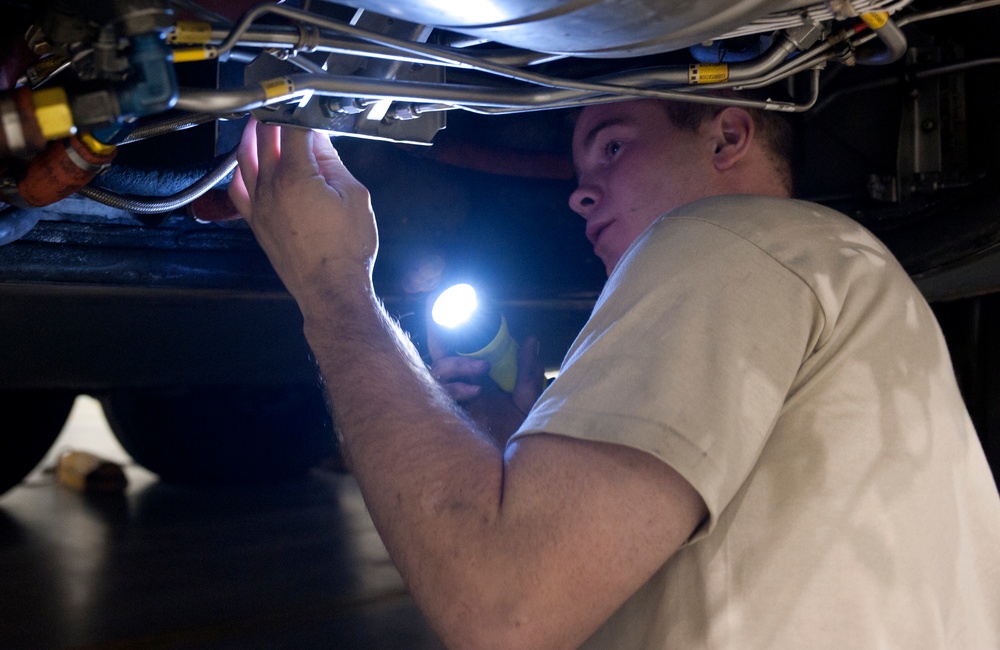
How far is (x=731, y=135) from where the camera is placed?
36.0 inches

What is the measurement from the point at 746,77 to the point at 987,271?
68 centimetres

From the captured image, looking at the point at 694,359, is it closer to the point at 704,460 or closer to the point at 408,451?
the point at 704,460

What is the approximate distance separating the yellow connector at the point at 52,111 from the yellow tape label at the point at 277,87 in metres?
0.13

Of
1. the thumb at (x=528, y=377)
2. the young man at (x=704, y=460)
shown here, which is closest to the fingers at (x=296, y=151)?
the young man at (x=704, y=460)

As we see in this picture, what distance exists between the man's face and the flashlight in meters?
0.19

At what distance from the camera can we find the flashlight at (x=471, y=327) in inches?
42.3

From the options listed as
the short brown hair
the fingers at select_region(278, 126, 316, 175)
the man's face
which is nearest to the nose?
the man's face

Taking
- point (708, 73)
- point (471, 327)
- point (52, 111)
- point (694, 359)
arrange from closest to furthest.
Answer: point (52, 111), point (694, 359), point (708, 73), point (471, 327)

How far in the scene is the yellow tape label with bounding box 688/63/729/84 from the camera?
2.36 feet

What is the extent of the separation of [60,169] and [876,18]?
618mm

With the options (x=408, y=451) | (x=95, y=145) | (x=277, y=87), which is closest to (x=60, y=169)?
(x=95, y=145)

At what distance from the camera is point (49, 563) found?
1684 mm

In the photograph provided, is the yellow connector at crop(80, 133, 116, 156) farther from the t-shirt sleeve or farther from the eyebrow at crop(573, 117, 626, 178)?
the eyebrow at crop(573, 117, 626, 178)

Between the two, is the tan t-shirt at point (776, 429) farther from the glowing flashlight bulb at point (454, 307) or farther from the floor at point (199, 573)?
the floor at point (199, 573)
